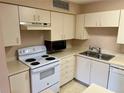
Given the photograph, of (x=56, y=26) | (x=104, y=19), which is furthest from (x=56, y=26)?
(x=104, y=19)

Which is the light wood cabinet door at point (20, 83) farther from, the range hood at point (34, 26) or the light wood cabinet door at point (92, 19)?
the light wood cabinet door at point (92, 19)

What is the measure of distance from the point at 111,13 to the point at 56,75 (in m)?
1.92

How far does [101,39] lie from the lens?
291 centimetres

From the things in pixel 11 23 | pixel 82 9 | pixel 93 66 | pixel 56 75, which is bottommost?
pixel 56 75

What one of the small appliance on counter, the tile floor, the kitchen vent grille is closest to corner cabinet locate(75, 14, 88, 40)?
the kitchen vent grille

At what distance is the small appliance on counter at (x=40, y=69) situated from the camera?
6.45 ft

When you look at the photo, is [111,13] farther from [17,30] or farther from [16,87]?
[16,87]

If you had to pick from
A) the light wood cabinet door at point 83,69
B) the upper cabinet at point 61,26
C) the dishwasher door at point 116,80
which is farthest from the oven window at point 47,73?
the dishwasher door at point 116,80


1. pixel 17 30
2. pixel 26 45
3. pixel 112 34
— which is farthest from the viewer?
pixel 112 34

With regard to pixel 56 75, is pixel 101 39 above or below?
above

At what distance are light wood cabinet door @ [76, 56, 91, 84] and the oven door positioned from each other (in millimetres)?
727

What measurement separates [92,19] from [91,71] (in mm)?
1365

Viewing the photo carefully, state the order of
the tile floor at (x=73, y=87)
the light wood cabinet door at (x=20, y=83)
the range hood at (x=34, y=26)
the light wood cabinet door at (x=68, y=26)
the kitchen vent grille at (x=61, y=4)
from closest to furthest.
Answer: the light wood cabinet door at (x=20, y=83) → the range hood at (x=34, y=26) → the kitchen vent grille at (x=61, y=4) → the tile floor at (x=73, y=87) → the light wood cabinet door at (x=68, y=26)

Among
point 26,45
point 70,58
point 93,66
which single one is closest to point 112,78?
point 93,66
